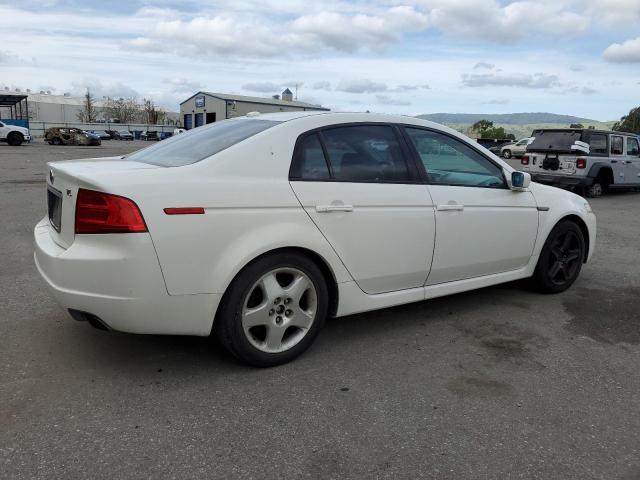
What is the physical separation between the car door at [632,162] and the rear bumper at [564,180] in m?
2.12

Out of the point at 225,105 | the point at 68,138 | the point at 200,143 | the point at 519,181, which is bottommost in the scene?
the point at 519,181

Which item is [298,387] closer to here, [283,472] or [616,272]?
[283,472]

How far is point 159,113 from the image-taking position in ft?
355

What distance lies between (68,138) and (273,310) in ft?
144

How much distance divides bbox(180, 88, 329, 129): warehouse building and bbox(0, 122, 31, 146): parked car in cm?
2699

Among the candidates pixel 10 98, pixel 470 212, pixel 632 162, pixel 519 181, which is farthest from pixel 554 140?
pixel 10 98

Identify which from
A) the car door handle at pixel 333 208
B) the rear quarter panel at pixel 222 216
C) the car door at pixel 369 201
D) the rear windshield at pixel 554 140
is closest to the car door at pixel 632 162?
the rear windshield at pixel 554 140

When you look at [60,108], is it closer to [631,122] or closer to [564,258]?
[631,122]

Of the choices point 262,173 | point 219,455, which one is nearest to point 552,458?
point 219,455

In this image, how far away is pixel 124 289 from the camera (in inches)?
112

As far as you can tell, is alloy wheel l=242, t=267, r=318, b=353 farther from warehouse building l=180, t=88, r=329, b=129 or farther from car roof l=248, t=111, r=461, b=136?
warehouse building l=180, t=88, r=329, b=129

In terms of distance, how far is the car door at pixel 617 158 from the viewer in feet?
46.6

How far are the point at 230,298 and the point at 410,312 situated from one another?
6.25ft

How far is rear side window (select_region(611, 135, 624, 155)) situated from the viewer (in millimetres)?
14266
